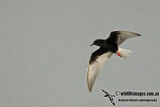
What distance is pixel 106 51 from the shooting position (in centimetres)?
817

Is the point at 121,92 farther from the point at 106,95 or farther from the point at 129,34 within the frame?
the point at 129,34

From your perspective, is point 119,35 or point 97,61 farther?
point 97,61

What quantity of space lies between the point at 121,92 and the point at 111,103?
34 cm

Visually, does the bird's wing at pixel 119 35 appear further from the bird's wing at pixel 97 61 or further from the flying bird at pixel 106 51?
the bird's wing at pixel 97 61

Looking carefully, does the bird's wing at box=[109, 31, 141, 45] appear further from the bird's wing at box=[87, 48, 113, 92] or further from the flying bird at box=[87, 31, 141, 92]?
the bird's wing at box=[87, 48, 113, 92]

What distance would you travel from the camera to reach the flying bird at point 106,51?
776 cm

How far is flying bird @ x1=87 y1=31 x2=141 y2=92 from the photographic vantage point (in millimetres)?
7762

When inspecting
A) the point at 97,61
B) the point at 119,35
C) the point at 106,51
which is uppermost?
the point at 119,35

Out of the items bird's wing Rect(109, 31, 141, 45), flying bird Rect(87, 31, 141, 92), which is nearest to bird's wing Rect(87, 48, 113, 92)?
flying bird Rect(87, 31, 141, 92)

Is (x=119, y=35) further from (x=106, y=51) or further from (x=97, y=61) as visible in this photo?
(x=97, y=61)

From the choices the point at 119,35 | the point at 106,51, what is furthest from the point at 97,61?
the point at 119,35

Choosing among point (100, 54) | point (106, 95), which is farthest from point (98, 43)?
point (106, 95)

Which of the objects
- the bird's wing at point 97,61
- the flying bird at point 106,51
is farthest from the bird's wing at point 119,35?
the bird's wing at point 97,61

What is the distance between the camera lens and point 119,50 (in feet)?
25.7
